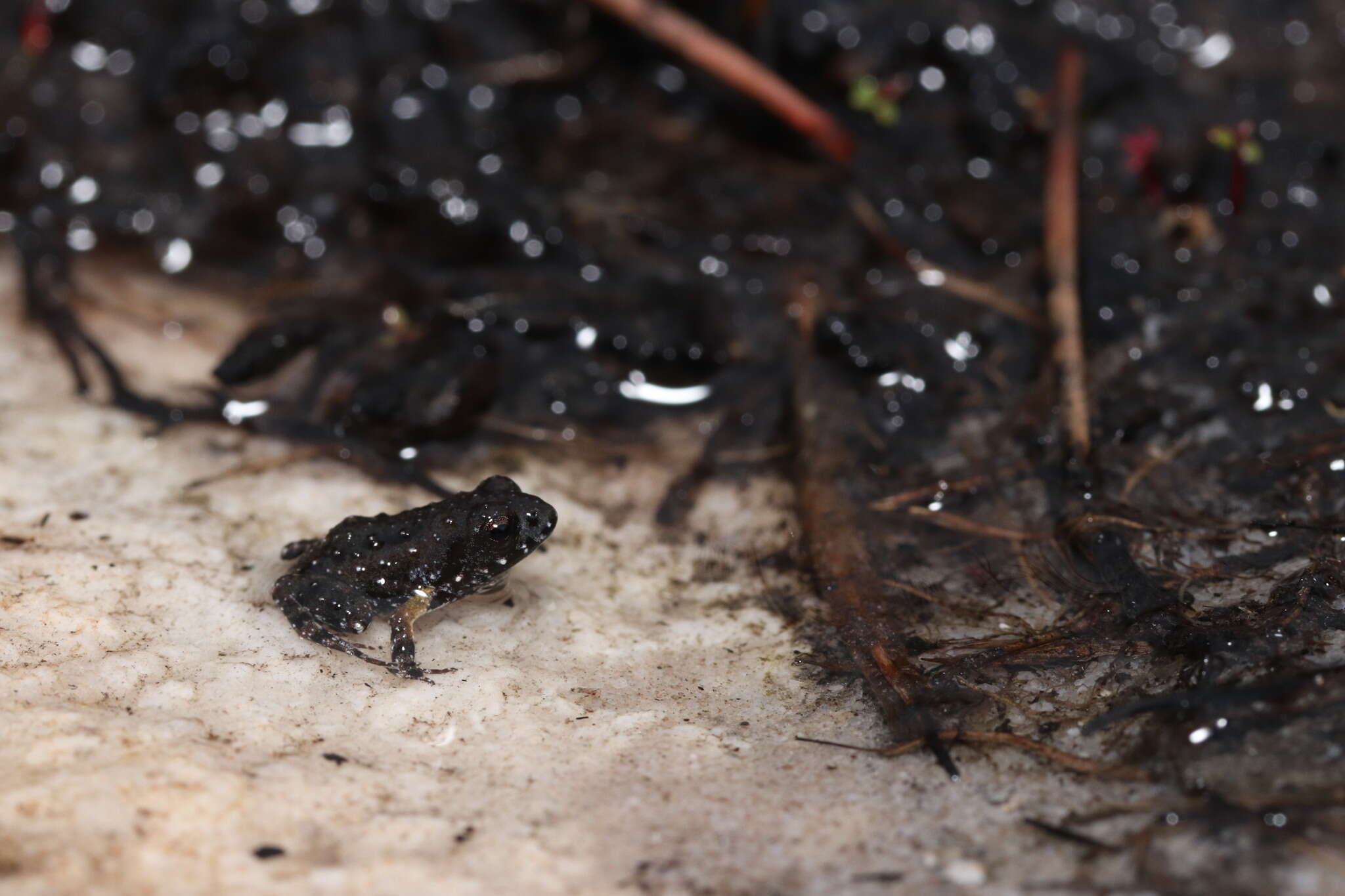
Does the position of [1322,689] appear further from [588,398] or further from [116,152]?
[116,152]

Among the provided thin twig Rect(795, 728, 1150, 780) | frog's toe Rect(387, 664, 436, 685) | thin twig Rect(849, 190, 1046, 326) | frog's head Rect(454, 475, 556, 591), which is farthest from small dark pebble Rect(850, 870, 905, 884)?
thin twig Rect(849, 190, 1046, 326)

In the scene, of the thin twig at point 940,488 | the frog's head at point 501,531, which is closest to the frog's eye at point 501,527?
the frog's head at point 501,531

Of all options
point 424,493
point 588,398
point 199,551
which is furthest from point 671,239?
point 199,551

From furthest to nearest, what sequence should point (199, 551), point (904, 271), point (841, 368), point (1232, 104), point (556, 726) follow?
point (1232, 104) → point (904, 271) → point (841, 368) → point (199, 551) → point (556, 726)

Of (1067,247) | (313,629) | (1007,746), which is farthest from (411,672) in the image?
(1067,247)

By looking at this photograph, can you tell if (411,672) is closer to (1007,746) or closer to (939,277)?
(1007,746)

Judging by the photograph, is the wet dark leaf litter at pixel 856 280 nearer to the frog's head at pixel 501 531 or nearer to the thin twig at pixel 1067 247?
the thin twig at pixel 1067 247
